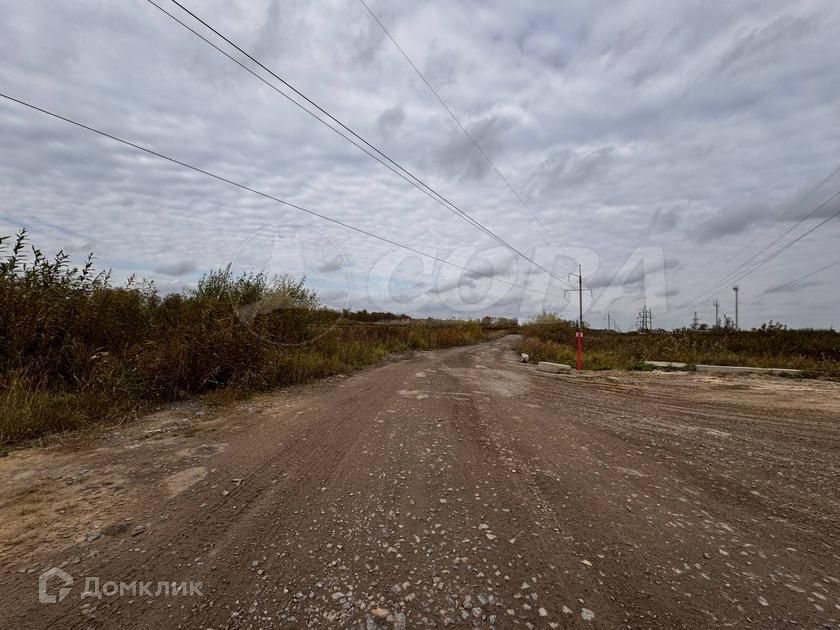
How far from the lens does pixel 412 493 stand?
2.86 meters

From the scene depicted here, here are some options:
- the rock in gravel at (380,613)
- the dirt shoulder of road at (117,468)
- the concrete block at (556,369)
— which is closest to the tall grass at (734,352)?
the concrete block at (556,369)

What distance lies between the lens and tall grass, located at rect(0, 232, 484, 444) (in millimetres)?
4641

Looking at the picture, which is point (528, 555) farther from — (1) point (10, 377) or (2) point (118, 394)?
(1) point (10, 377)

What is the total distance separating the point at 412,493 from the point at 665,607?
1636 millimetres

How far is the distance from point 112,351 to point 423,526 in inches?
249

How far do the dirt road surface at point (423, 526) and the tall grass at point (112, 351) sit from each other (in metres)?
0.84

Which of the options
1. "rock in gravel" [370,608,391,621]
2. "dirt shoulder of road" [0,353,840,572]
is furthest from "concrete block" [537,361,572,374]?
"rock in gravel" [370,608,391,621]

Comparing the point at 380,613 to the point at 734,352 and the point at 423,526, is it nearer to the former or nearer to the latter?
the point at 423,526

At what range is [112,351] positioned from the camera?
6152 mm

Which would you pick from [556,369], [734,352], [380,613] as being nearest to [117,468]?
[380,613]

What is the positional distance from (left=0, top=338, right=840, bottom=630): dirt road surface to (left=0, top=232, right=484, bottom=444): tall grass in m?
0.84

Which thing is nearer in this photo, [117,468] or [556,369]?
[117,468]

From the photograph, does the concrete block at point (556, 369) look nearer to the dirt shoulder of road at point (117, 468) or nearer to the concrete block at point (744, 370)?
the concrete block at point (744, 370)

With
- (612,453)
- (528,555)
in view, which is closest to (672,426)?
(612,453)
